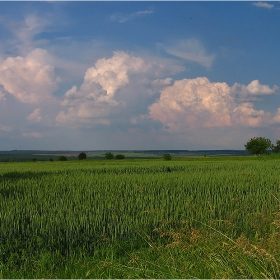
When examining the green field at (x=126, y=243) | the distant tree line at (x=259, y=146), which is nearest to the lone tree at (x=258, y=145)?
the distant tree line at (x=259, y=146)

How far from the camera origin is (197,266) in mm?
5445

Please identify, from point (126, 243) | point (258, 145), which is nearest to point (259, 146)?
point (258, 145)

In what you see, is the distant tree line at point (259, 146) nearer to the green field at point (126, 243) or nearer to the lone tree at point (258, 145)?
the lone tree at point (258, 145)

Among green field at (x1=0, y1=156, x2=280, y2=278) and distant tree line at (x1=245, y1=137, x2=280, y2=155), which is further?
distant tree line at (x1=245, y1=137, x2=280, y2=155)

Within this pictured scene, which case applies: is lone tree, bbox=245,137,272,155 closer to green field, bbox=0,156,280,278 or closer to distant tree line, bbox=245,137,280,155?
distant tree line, bbox=245,137,280,155

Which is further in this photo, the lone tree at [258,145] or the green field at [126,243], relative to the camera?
the lone tree at [258,145]

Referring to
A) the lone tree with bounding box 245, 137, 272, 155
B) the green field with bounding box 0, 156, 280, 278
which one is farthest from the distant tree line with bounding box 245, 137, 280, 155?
the green field with bounding box 0, 156, 280, 278

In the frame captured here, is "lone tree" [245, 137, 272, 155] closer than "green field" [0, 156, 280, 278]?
No

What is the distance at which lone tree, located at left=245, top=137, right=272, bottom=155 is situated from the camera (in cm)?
9831

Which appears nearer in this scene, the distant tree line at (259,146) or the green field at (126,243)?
the green field at (126,243)

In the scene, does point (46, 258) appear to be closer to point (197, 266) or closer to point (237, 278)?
point (197, 266)

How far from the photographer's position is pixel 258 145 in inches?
3903

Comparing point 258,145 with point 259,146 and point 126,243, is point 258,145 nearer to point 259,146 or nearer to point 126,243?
point 259,146

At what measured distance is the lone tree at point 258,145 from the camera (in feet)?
323
